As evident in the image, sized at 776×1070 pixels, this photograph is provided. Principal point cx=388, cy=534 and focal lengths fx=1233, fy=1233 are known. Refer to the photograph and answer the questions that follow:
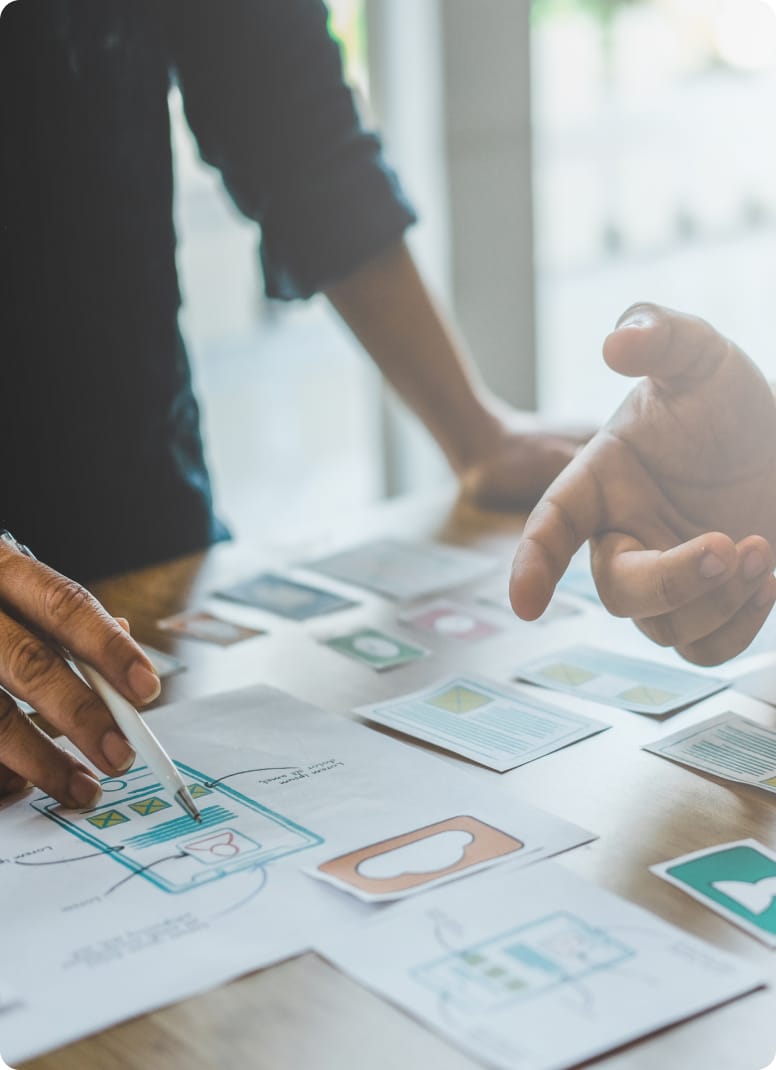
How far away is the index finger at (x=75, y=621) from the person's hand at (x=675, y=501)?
0.66ft

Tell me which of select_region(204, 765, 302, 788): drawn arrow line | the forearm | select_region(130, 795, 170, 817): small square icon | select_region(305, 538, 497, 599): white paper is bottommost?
select_region(130, 795, 170, 817): small square icon

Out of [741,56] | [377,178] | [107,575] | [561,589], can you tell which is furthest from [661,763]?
[741,56]

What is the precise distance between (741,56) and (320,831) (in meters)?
2.54

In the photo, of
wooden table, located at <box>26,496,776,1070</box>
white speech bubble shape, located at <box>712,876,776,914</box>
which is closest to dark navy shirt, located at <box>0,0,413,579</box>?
wooden table, located at <box>26,496,776,1070</box>

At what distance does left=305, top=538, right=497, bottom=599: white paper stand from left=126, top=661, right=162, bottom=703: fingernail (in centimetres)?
35

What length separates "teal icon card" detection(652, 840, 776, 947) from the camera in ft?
1.63

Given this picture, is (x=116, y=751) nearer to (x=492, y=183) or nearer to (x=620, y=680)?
(x=620, y=680)

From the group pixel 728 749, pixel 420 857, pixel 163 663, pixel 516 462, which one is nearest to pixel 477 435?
pixel 516 462

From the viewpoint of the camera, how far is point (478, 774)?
64cm

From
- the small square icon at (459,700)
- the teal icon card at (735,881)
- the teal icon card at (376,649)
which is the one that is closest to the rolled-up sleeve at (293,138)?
the teal icon card at (376,649)

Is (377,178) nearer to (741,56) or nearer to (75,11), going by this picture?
(75,11)

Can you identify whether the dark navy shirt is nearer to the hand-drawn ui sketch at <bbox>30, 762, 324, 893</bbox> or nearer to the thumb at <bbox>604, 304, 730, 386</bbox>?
the hand-drawn ui sketch at <bbox>30, 762, 324, 893</bbox>

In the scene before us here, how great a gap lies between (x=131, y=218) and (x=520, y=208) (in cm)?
133

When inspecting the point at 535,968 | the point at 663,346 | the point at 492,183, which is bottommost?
the point at 535,968
